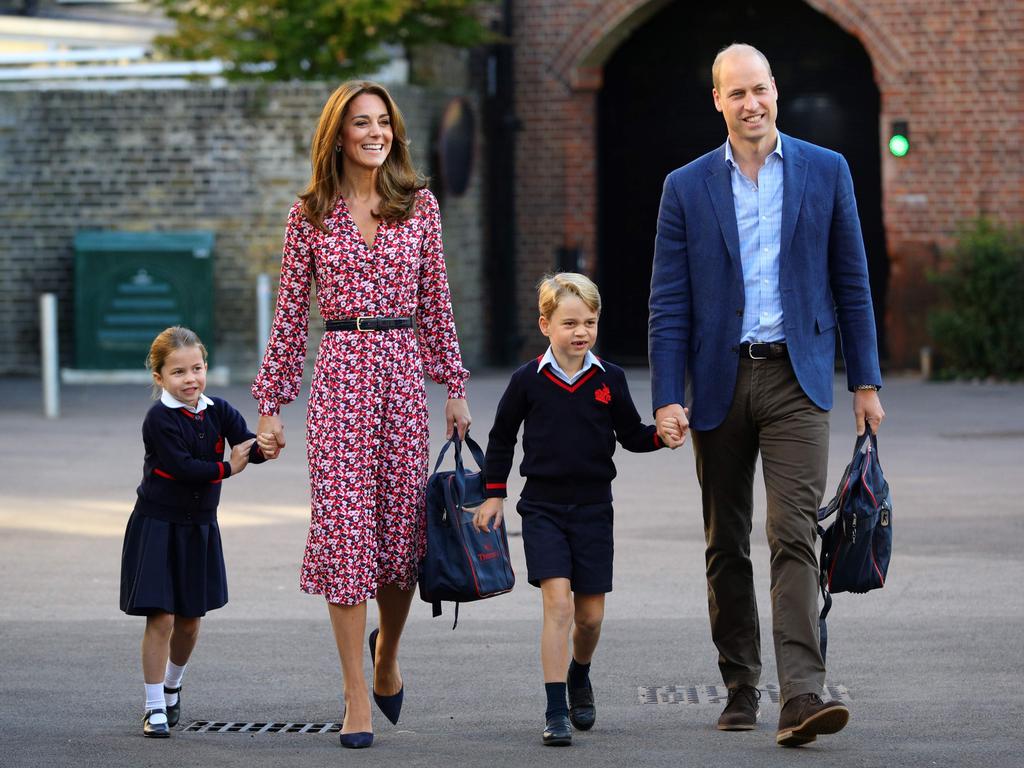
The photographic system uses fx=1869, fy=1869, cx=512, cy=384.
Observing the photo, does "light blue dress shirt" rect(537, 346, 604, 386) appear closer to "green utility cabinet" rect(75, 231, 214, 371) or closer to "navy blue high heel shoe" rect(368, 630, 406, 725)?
"navy blue high heel shoe" rect(368, 630, 406, 725)

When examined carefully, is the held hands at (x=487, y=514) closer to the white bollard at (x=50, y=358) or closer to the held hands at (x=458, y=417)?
the held hands at (x=458, y=417)

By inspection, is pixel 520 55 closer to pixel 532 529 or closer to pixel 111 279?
pixel 111 279

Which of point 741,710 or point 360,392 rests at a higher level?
point 360,392

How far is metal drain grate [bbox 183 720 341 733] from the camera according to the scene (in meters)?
5.73

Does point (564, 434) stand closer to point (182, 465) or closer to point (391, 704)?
point (391, 704)

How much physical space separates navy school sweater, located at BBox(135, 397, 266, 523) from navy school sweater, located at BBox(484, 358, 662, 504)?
762 millimetres

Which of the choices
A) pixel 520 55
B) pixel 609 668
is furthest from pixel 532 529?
pixel 520 55

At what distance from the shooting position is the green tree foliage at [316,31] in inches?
740

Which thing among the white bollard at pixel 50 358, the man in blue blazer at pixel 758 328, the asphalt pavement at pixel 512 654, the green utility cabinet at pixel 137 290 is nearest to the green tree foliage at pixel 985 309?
the asphalt pavement at pixel 512 654

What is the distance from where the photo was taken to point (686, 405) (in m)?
5.78

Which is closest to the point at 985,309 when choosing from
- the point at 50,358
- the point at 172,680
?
the point at 50,358

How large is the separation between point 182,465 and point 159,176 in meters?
14.1

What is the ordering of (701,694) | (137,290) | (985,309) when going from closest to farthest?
(701,694) → (985,309) → (137,290)

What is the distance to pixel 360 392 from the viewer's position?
5602 millimetres
